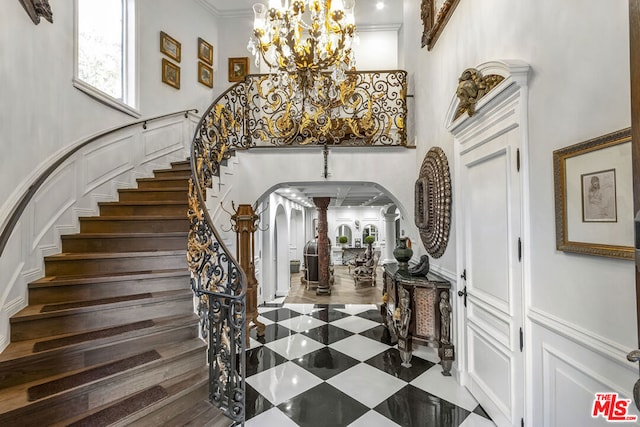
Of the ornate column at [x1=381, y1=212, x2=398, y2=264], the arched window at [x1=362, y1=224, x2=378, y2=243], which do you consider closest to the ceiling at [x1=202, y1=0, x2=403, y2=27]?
the ornate column at [x1=381, y1=212, x2=398, y2=264]

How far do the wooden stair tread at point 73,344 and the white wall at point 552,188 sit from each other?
94.7 inches

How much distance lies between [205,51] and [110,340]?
5678mm

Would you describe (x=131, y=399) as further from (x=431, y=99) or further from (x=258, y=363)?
(x=431, y=99)

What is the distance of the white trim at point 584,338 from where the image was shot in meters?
1.14

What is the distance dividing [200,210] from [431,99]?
283cm

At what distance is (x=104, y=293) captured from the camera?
8.05 feet

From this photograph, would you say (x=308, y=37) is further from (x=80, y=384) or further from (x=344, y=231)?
(x=344, y=231)

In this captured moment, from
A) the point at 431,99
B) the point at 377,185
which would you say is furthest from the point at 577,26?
the point at 377,185

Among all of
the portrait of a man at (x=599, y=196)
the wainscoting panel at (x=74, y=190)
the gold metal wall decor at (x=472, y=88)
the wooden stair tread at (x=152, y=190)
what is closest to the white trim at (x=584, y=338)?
the portrait of a man at (x=599, y=196)

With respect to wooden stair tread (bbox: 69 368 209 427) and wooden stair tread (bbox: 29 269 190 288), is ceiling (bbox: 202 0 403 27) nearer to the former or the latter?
wooden stair tread (bbox: 29 269 190 288)

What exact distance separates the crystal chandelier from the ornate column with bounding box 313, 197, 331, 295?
555 cm

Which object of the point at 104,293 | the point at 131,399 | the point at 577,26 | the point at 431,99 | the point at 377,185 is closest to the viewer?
the point at 577,26

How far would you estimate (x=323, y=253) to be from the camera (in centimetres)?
795

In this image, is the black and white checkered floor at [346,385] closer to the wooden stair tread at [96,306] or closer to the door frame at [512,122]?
the door frame at [512,122]
